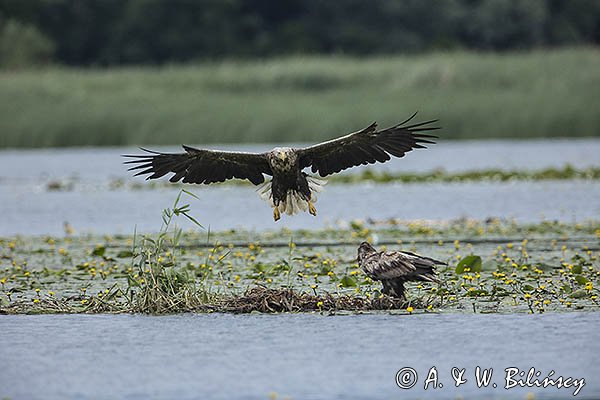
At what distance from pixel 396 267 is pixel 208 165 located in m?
2.51

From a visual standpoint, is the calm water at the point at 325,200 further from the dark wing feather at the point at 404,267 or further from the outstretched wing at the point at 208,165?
the dark wing feather at the point at 404,267

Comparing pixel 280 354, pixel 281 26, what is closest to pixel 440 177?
pixel 280 354

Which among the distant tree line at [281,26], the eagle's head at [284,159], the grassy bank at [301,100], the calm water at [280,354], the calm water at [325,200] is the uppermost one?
the distant tree line at [281,26]

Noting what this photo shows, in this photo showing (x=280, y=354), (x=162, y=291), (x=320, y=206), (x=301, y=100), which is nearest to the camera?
(x=280, y=354)

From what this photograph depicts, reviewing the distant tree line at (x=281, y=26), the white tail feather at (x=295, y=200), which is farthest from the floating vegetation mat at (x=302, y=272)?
the distant tree line at (x=281, y=26)

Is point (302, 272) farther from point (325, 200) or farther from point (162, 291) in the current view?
point (325, 200)

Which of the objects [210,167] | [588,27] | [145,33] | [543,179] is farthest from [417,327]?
[588,27]

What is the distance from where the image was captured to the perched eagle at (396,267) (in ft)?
27.7

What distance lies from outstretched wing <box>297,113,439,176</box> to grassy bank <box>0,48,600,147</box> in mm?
16444

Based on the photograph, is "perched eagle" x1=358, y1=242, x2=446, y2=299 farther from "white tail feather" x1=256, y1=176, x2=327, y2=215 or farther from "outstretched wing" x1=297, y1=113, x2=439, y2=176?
"white tail feather" x1=256, y1=176, x2=327, y2=215

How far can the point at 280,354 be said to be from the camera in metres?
7.60

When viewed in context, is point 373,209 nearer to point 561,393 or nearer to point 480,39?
point 561,393

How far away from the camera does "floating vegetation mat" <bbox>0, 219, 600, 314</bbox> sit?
352 inches

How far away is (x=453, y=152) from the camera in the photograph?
27172 mm
